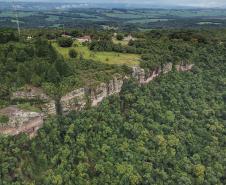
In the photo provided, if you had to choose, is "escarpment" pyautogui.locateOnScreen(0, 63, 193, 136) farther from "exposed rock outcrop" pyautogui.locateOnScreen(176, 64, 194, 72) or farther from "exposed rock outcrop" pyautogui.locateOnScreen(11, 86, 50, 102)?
"exposed rock outcrop" pyautogui.locateOnScreen(176, 64, 194, 72)

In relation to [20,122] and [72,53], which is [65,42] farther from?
[20,122]

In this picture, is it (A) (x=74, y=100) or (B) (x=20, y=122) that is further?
(A) (x=74, y=100)

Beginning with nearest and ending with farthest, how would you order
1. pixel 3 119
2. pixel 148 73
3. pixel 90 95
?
pixel 3 119 → pixel 90 95 → pixel 148 73

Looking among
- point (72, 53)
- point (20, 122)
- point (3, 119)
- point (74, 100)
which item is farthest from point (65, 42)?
point (3, 119)

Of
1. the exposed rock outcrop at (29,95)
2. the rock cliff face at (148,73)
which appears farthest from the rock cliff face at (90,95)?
the rock cliff face at (148,73)

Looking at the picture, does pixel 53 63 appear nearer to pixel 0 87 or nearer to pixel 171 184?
pixel 0 87

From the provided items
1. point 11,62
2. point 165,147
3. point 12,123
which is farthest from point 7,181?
point 165,147

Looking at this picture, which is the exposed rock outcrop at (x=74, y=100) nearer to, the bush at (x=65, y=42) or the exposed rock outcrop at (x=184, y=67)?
the bush at (x=65, y=42)
